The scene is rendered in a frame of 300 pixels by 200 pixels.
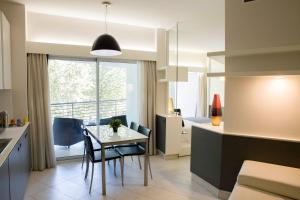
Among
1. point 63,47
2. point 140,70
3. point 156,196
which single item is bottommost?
point 156,196

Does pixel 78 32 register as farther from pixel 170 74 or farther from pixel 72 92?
pixel 170 74

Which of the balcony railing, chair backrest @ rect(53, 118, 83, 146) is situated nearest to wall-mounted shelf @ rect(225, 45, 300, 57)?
the balcony railing

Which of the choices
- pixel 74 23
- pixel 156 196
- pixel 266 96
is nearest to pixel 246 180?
pixel 266 96

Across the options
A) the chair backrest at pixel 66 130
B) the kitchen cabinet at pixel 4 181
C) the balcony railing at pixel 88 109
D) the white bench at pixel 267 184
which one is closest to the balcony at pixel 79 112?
the balcony railing at pixel 88 109

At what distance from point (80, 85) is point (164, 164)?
2.36 metres

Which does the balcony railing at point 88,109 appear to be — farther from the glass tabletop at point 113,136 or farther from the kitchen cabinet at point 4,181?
the kitchen cabinet at point 4,181

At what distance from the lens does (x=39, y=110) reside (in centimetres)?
401

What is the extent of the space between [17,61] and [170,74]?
2.88m

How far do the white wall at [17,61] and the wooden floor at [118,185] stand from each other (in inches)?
47.9

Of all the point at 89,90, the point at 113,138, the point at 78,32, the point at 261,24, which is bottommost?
the point at 113,138

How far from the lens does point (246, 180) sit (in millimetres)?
2316

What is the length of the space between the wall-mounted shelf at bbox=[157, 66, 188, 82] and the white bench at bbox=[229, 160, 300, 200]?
2.65 meters

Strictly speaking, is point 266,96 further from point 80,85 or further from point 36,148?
point 36,148

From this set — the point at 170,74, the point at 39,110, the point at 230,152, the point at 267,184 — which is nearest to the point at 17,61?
the point at 39,110
